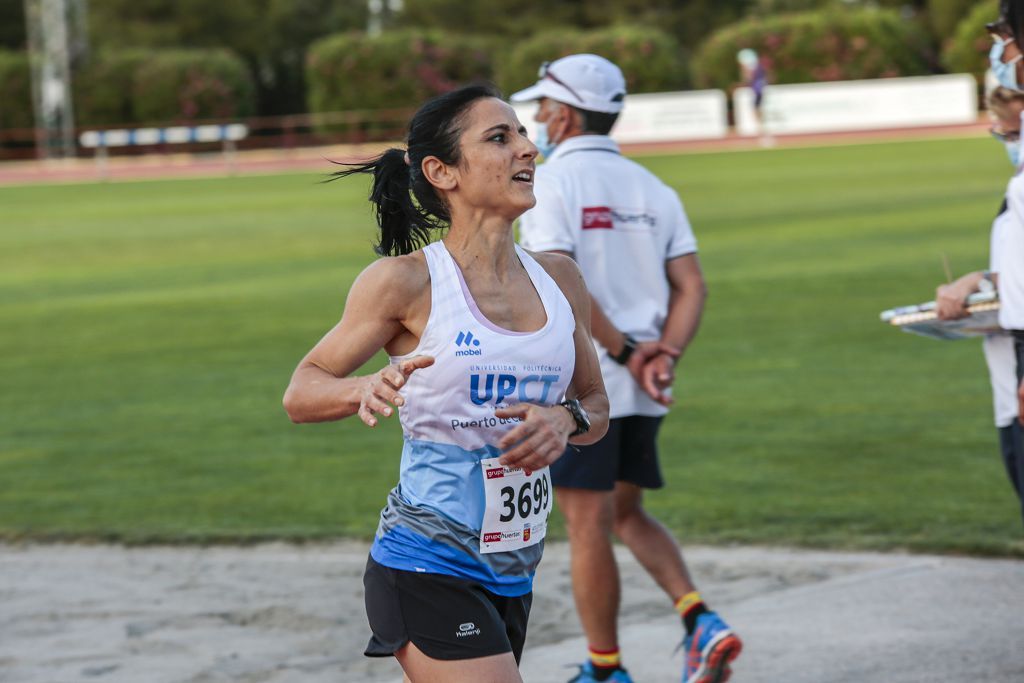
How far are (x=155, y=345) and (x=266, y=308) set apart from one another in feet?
7.44

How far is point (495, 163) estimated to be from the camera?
392cm

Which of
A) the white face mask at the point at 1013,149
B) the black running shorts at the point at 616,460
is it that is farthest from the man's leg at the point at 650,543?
the white face mask at the point at 1013,149

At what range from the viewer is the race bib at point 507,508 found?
12.6ft

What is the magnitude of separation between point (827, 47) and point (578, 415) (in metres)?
53.1

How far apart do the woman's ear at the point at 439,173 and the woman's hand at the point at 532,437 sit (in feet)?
1.93

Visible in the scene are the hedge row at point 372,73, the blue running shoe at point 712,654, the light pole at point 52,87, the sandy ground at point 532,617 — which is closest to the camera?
the blue running shoe at point 712,654

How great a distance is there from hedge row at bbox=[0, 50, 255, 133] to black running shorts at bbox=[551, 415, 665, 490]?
54858mm

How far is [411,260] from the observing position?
153 inches

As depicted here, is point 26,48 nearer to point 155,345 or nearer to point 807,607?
point 155,345

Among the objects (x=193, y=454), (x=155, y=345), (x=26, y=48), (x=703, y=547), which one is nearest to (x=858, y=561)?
(x=703, y=547)

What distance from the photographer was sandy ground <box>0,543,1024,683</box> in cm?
582

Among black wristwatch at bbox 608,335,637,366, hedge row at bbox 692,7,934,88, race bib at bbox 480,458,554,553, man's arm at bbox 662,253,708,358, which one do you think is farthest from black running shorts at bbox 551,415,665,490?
hedge row at bbox 692,7,934,88

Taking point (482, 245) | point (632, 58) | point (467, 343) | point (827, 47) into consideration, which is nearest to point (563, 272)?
point (482, 245)

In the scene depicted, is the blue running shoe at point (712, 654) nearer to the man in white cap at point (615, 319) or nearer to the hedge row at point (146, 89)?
the man in white cap at point (615, 319)
